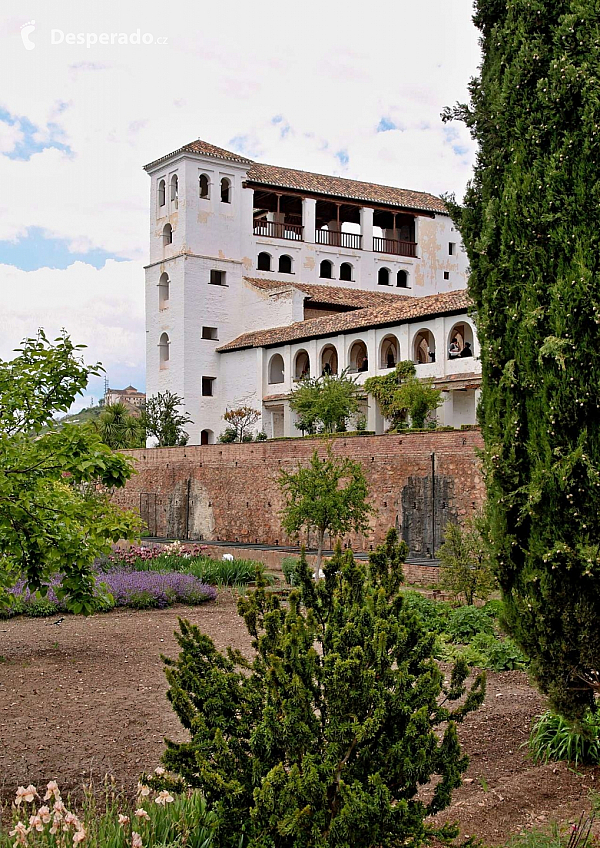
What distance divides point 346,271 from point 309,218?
3638mm

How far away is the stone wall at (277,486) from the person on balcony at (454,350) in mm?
9942

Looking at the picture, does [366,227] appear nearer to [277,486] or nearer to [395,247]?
[395,247]

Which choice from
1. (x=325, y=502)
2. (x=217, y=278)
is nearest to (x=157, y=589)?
(x=325, y=502)

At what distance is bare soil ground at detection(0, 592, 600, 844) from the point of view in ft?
17.0

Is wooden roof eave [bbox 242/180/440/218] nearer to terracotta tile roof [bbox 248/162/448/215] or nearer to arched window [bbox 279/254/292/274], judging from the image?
terracotta tile roof [bbox 248/162/448/215]

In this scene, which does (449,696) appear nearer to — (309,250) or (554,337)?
(554,337)

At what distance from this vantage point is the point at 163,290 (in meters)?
45.9

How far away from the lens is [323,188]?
47344 millimetres

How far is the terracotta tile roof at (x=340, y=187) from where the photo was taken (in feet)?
152

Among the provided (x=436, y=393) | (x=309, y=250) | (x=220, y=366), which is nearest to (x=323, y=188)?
(x=309, y=250)

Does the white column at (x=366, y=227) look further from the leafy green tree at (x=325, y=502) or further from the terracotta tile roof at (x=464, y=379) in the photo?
the leafy green tree at (x=325, y=502)

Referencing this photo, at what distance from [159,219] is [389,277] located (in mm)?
12927

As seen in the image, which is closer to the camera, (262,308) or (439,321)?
(439,321)

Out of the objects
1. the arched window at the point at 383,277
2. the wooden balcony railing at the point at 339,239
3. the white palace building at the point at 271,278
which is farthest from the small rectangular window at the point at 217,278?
the arched window at the point at 383,277
